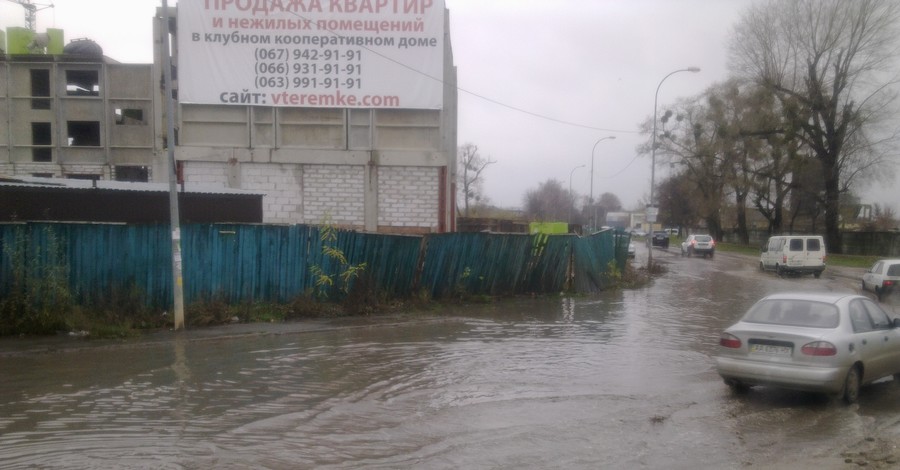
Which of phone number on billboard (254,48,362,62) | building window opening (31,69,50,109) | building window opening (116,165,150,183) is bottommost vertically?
building window opening (116,165,150,183)

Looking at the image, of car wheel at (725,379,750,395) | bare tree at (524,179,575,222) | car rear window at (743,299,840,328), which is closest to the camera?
car rear window at (743,299,840,328)

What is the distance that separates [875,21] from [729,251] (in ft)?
79.2

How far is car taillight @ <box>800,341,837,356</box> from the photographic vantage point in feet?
27.3

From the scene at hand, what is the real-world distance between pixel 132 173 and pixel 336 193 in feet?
84.7

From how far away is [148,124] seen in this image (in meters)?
44.3

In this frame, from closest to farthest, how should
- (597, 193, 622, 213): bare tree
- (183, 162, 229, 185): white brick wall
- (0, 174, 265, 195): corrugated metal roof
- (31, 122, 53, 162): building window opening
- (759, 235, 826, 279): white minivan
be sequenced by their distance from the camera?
(0, 174, 265, 195): corrugated metal roof < (183, 162, 229, 185): white brick wall < (759, 235, 826, 279): white minivan < (31, 122, 53, 162): building window opening < (597, 193, 622, 213): bare tree

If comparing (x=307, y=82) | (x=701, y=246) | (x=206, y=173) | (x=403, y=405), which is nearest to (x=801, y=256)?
(x=701, y=246)

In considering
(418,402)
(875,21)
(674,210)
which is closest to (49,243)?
(418,402)

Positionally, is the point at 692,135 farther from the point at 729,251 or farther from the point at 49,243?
the point at 49,243

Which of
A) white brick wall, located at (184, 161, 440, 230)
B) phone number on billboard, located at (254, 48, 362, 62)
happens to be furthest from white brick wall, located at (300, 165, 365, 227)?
phone number on billboard, located at (254, 48, 362, 62)

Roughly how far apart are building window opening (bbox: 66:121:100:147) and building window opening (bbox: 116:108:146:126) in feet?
4.27

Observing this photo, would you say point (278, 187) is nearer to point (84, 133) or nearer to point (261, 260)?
point (261, 260)

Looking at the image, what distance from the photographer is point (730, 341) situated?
8.99 m

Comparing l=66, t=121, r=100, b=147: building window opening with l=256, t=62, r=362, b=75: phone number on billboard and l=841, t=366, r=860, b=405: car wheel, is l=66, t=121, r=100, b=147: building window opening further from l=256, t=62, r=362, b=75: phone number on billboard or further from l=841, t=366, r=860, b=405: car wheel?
l=841, t=366, r=860, b=405: car wheel
